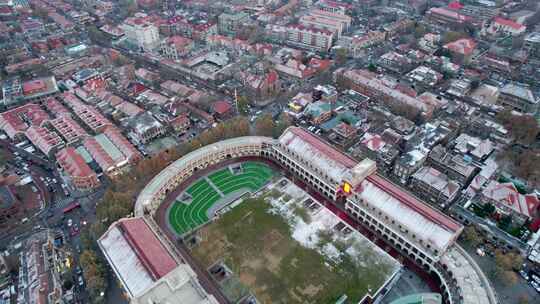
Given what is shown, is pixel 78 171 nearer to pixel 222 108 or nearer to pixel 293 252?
pixel 222 108

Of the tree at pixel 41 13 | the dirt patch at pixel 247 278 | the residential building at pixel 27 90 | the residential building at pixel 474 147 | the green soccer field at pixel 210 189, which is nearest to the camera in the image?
the dirt patch at pixel 247 278

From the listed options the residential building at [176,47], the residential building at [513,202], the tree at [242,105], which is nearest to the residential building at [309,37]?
the residential building at [176,47]

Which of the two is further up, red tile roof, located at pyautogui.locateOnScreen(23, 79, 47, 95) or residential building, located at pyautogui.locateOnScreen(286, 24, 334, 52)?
residential building, located at pyautogui.locateOnScreen(286, 24, 334, 52)

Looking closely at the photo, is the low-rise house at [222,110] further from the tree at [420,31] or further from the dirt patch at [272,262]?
the tree at [420,31]

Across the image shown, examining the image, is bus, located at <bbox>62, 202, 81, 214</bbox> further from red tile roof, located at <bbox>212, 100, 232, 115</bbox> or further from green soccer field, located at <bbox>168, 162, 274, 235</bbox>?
red tile roof, located at <bbox>212, 100, 232, 115</bbox>

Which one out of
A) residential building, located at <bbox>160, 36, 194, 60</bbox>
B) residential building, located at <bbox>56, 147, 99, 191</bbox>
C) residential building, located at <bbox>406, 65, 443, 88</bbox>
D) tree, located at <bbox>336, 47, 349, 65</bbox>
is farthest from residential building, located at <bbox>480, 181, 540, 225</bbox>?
residential building, located at <bbox>160, 36, 194, 60</bbox>
